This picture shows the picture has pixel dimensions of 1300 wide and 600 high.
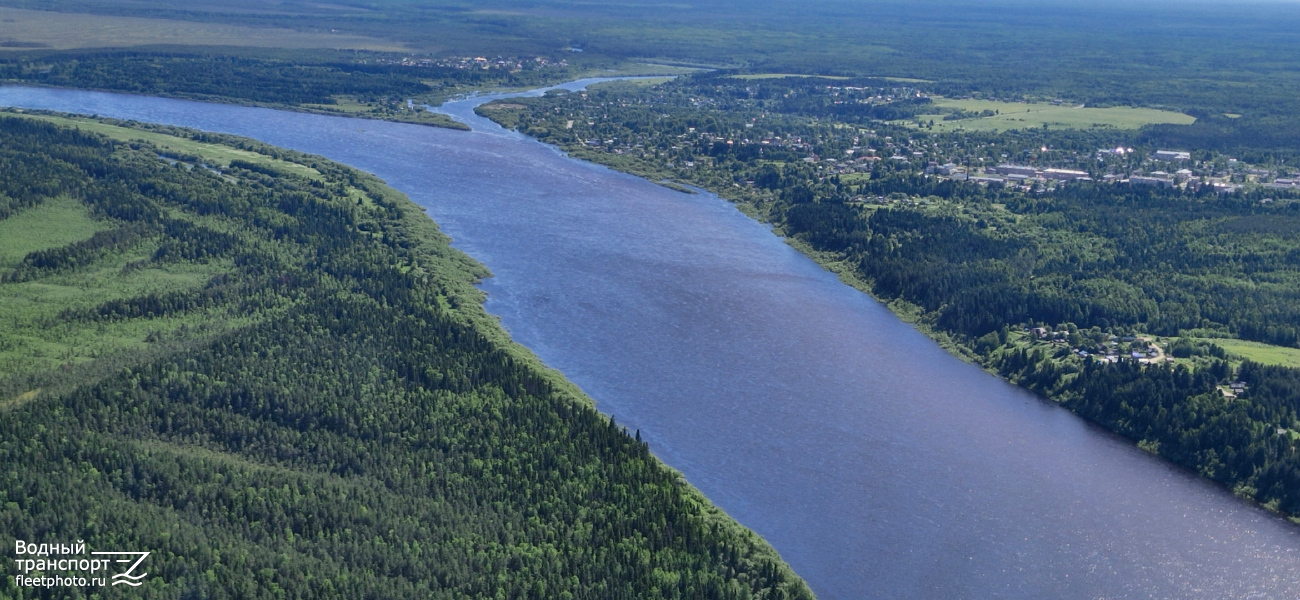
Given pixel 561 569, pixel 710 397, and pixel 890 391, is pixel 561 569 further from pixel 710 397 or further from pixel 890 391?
pixel 890 391

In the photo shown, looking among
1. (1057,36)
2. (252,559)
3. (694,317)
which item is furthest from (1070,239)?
(1057,36)

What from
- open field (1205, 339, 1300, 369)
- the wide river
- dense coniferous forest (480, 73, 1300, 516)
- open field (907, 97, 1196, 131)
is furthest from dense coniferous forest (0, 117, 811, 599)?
open field (907, 97, 1196, 131)

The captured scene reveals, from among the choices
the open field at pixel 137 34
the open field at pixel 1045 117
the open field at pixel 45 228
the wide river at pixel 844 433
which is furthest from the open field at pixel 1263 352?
the open field at pixel 137 34

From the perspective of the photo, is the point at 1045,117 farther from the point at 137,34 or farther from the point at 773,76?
the point at 137,34

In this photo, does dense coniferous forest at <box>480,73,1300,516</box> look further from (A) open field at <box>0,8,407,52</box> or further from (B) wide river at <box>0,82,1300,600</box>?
(A) open field at <box>0,8,407,52</box>

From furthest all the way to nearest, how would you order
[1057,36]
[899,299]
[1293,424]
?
[1057,36], [899,299], [1293,424]

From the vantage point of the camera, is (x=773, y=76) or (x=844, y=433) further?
(x=773, y=76)
